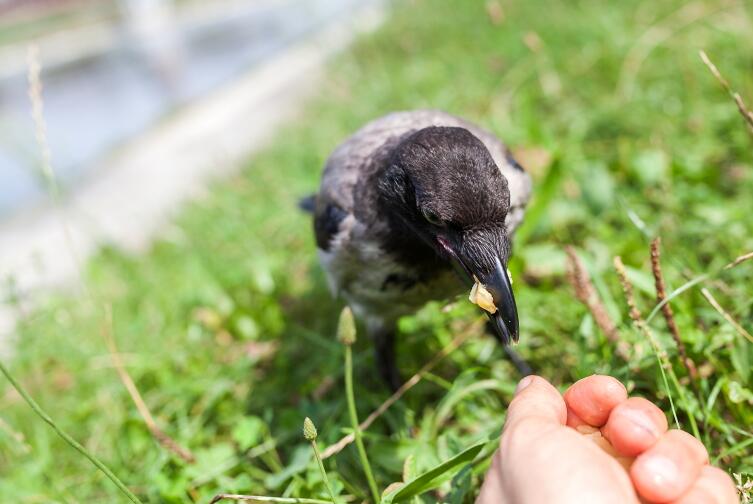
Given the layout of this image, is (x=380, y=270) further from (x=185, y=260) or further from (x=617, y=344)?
(x=185, y=260)

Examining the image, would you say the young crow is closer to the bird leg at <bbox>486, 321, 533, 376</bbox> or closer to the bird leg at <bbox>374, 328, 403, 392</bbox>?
the bird leg at <bbox>374, 328, 403, 392</bbox>

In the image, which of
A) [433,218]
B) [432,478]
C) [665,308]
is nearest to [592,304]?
[665,308]

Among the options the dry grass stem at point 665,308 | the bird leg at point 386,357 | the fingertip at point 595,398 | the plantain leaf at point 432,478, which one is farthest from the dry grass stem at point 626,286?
the bird leg at point 386,357

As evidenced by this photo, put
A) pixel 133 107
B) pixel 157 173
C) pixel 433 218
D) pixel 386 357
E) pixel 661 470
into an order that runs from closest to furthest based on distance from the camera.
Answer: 1. pixel 661 470
2. pixel 433 218
3. pixel 386 357
4. pixel 157 173
5. pixel 133 107

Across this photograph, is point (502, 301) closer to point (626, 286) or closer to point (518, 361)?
point (626, 286)

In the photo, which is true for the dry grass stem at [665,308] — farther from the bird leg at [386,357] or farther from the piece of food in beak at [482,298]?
the bird leg at [386,357]

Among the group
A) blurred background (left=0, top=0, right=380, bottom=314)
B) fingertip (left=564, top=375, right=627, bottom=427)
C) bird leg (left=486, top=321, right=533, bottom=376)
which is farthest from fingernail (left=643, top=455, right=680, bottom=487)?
blurred background (left=0, top=0, right=380, bottom=314)

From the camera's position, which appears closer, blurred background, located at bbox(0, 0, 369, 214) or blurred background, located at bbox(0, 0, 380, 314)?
blurred background, located at bbox(0, 0, 380, 314)
